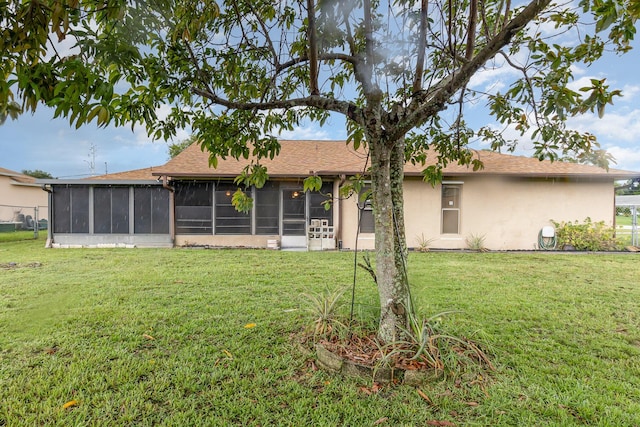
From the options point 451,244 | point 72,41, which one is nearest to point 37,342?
point 72,41

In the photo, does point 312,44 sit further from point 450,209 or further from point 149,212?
point 149,212

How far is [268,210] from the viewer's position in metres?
10.9

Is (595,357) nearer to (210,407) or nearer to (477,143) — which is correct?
(477,143)

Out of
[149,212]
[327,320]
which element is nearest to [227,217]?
[149,212]

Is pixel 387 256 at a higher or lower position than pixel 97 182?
lower

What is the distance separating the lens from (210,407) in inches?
88.1

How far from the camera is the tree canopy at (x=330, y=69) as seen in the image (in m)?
1.61

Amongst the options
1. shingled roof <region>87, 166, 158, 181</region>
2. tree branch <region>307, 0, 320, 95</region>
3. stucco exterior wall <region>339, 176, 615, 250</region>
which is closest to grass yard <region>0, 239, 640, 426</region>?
tree branch <region>307, 0, 320, 95</region>

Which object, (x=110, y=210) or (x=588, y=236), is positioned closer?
(x=588, y=236)

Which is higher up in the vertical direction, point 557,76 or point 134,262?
point 557,76

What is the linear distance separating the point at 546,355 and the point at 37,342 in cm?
517

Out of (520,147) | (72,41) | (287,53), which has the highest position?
(287,53)

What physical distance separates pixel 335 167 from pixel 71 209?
30.4 ft

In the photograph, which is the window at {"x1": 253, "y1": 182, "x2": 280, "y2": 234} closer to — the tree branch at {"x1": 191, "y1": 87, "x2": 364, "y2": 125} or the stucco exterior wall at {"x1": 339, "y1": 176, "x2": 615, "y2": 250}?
the stucco exterior wall at {"x1": 339, "y1": 176, "x2": 615, "y2": 250}
